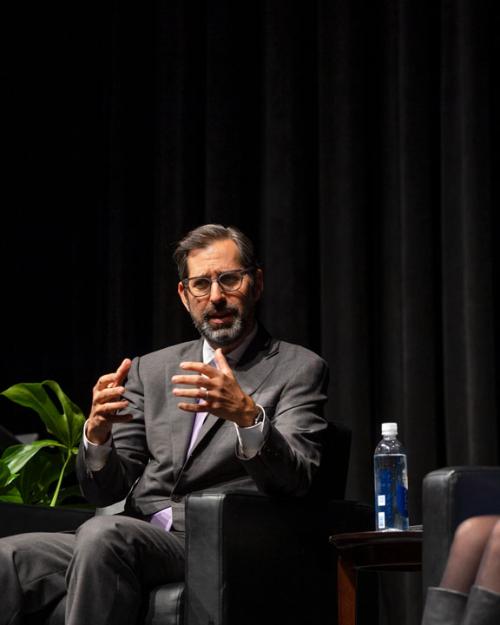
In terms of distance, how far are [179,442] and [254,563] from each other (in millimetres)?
421

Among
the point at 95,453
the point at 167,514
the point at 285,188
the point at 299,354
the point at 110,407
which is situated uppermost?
the point at 285,188

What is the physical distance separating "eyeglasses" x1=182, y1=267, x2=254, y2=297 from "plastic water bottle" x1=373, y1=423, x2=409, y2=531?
1.57 ft

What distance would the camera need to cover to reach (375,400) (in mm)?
3236

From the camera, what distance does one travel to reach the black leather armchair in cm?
198

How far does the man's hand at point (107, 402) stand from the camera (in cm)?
218

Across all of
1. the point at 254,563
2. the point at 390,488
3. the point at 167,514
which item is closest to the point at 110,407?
the point at 167,514

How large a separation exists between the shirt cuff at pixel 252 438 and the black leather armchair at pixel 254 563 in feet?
0.29

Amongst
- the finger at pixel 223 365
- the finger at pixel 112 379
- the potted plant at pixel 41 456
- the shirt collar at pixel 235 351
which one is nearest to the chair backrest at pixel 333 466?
the shirt collar at pixel 235 351

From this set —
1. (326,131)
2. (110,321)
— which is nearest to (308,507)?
(326,131)

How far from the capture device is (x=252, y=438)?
211 cm

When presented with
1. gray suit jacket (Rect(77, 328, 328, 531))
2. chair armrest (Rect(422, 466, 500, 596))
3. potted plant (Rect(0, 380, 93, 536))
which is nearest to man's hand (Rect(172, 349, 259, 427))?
gray suit jacket (Rect(77, 328, 328, 531))

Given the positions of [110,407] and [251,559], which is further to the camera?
[110,407]

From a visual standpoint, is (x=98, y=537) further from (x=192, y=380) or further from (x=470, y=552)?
(x=470, y=552)

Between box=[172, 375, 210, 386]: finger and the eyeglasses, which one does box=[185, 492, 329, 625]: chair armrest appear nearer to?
box=[172, 375, 210, 386]: finger
